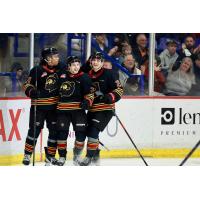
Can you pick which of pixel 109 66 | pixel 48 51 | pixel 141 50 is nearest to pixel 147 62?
pixel 141 50

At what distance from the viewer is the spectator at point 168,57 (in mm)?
7523

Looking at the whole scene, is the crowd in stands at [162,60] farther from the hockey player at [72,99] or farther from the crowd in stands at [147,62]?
the hockey player at [72,99]

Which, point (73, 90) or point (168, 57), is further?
point (168, 57)

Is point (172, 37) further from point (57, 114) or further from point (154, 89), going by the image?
point (57, 114)

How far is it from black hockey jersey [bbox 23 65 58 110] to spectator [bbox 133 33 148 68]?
75 cm

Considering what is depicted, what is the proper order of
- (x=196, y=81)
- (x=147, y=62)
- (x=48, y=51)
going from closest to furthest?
(x=48, y=51), (x=147, y=62), (x=196, y=81)

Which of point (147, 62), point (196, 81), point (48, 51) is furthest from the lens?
point (196, 81)

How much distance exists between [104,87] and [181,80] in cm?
72

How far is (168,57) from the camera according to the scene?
7.54 meters

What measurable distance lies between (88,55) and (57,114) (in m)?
0.60

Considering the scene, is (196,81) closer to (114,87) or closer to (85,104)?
(114,87)

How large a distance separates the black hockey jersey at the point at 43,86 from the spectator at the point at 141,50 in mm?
753

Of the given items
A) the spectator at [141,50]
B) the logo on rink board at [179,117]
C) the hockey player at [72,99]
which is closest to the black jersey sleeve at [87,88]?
the hockey player at [72,99]

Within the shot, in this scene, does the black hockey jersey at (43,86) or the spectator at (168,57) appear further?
the spectator at (168,57)
